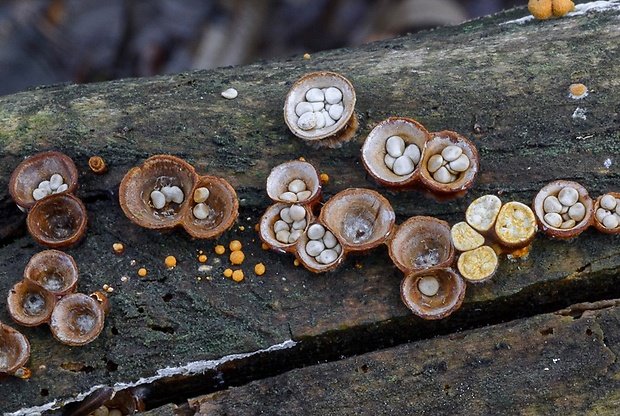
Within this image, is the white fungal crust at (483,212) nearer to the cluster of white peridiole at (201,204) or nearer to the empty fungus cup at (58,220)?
the cluster of white peridiole at (201,204)

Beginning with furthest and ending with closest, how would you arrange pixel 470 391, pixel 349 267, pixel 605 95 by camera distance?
pixel 605 95, pixel 349 267, pixel 470 391

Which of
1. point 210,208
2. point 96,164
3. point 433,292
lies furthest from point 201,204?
point 433,292

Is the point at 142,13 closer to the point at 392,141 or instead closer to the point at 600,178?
the point at 392,141

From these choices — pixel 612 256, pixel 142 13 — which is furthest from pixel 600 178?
pixel 142 13

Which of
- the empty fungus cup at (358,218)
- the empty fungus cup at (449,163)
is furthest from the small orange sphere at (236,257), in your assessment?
the empty fungus cup at (449,163)

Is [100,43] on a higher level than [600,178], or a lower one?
higher

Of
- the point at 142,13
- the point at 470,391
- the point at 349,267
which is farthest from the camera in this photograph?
the point at 142,13

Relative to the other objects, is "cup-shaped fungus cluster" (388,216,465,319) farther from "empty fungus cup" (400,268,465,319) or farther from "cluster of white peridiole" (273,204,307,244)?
"cluster of white peridiole" (273,204,307,244)
